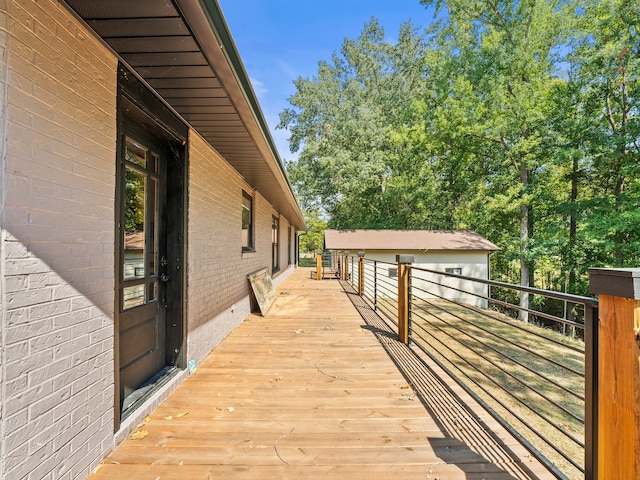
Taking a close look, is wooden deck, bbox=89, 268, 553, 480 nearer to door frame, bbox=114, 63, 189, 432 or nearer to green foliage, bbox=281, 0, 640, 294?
door frame, bbox=114, 63, 189, 432

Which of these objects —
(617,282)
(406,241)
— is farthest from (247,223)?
(406,241)

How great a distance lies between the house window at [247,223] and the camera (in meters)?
5.50

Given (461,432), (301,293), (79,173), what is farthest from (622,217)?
(79,173)

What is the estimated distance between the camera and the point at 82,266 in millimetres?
1591

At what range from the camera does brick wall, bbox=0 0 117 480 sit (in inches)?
47.8

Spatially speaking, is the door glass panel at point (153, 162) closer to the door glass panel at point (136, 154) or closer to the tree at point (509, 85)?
the door glass panel at point (136, 154)

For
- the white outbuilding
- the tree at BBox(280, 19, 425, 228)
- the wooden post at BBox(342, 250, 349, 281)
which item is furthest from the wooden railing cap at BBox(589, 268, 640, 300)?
the tree at BBox(280, 19, 425, 228)

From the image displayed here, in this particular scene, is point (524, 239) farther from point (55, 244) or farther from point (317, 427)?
point (55, 244)

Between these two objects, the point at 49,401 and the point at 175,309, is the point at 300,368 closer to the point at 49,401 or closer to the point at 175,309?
the point at 175,309

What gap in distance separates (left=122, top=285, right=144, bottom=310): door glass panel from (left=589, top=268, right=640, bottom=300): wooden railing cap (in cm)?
268

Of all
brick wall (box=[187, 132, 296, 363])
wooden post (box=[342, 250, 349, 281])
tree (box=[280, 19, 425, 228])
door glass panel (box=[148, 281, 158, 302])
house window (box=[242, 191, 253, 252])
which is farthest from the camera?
tree (box=[280, 19, 425, 228])

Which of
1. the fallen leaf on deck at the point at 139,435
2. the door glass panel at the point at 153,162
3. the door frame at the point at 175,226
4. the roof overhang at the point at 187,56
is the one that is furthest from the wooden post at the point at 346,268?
the fallen leaf on deck at the point at 139,435

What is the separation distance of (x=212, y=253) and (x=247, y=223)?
7.52 feet

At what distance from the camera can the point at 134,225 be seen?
2.37 m
